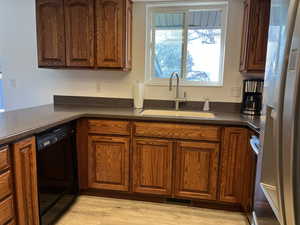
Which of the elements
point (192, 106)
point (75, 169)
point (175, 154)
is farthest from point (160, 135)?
point (75, 169)

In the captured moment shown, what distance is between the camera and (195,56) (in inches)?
111

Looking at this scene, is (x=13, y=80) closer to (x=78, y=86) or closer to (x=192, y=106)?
(x=78, y=86)

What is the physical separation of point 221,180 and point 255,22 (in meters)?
1.58

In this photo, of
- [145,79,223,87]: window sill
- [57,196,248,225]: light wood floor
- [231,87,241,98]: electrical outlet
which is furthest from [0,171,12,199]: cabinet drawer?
[231,87,241,98]: electrical outlet

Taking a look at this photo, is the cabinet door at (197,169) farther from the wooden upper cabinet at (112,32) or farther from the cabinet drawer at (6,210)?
the cabinet drawer at (6,210)

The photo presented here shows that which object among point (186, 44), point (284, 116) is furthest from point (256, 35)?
point (284, 116)

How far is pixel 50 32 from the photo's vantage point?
2615 millimetres

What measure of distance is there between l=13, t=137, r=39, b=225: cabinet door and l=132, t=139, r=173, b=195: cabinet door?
0.97m

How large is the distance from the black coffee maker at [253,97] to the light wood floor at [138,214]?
3.47ft

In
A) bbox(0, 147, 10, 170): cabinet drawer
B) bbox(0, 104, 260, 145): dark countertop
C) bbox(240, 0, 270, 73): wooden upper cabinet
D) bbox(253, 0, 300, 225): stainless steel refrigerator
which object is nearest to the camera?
bbox(253, 0, 300, 225): stainless steel refrigerator

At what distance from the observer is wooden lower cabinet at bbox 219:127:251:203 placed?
2156 mm

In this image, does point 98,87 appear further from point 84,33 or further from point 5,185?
point 5,185

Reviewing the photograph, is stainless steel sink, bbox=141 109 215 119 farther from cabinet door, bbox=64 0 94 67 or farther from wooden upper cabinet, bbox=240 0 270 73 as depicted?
cabinet door, bbox=64 0 94 67

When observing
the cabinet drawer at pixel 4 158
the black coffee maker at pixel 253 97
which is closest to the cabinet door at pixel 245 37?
the black coffee maker at pixel 253 97
